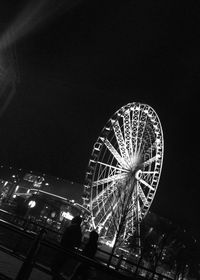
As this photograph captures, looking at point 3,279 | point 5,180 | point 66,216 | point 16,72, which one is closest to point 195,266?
point 66,216

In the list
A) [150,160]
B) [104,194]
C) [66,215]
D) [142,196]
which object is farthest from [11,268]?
[66,215]

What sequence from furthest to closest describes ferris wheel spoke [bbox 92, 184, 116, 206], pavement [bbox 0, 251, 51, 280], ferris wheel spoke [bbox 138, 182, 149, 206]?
ferris wheel spoke [bbox 92, 184, 116, 206]
ferris wheel spoke [bbox 138, 182, 149, 206]
pavement [bbox 0, 251, 51, 280]

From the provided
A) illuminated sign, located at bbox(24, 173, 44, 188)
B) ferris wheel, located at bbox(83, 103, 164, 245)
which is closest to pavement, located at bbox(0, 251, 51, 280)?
ferris wheel, located at bbox(83, 103, 164, 245)

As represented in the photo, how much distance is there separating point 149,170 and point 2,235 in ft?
53.9

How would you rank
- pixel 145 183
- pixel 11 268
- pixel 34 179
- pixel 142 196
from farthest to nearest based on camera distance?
pixel 34 179, pixel 145 183, pixel 142 196, pixel 11 268

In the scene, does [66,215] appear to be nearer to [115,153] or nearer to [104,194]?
Result: [104,194]

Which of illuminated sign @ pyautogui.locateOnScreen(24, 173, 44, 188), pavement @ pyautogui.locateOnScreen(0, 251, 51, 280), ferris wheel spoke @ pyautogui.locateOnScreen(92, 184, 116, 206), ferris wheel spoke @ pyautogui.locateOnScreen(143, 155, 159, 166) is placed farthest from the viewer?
illuminated sign @ pyautogui.locateOnScreen(24, 173, 44, 188)

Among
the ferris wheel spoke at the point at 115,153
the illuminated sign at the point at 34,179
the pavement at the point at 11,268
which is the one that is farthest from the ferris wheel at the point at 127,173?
the illuminated sign at the point at 34,179

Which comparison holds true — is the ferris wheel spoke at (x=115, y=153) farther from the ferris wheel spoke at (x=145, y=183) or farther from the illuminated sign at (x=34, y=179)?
the illuminated sign at (x=34, y=179)

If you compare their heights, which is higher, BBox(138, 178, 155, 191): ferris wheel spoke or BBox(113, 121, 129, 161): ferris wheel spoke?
BBox(113, 121, 129, 161): ferris wheel spoke

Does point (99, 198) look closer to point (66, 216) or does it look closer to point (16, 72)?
point (66, 216)

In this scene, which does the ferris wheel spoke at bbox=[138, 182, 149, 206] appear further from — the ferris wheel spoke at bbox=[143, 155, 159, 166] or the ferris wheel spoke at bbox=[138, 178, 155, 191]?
the ferris wheel spoke at bbox=[143, 155, 159, 166]

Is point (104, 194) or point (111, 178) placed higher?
point (111, 178)

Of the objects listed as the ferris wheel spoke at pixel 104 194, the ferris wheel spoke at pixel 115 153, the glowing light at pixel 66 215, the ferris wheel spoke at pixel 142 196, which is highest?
the ferris wheel spoke at pixel 115 153
